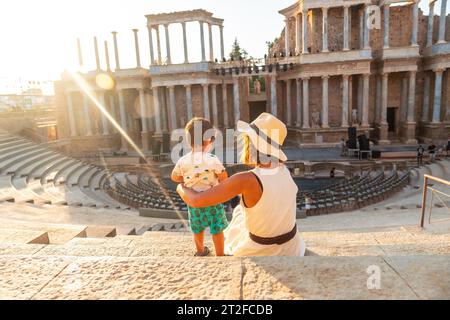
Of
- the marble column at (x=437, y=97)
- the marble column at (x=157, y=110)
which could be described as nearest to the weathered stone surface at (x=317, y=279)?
the marble column at (x=437, y=97)

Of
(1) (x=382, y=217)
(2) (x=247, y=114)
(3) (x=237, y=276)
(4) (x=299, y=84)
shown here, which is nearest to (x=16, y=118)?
(2) (x=247, y=114)

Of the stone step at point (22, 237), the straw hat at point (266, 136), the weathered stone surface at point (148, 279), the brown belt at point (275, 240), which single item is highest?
the straw hat at point (266, 136)

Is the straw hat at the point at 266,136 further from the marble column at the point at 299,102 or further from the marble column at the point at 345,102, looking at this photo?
the marble column at the point at 299,102

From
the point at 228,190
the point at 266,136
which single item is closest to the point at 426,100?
the point at 266,136

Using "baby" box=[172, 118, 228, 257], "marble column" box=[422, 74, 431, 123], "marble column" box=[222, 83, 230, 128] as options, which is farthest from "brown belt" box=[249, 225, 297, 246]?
"marble column" box=[222, 83, 230, 128]

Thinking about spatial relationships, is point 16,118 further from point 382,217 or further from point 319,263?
point 319,263

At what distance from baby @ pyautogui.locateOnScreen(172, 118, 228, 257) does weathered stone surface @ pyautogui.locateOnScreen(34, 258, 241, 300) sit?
69.1 inches

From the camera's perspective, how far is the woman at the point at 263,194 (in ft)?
9.45

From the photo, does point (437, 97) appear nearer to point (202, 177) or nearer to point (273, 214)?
point (202, 177)

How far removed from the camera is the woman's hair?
3028 millimetres

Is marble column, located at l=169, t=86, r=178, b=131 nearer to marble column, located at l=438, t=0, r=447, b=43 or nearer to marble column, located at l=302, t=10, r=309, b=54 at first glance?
marble column, located at l=302, t=10, r=309, b=54

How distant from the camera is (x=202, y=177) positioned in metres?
4.31

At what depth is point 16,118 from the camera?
29.6m
